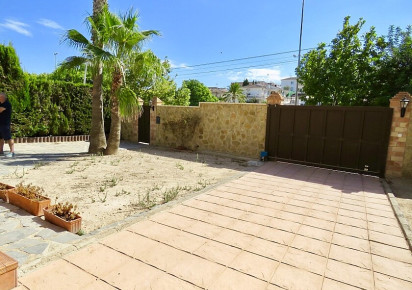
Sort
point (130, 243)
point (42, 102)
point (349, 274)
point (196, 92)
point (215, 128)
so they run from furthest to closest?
point (196, 92) → point (42, 102) → point (215, 128) → point (130, 243) → point (349, 274)

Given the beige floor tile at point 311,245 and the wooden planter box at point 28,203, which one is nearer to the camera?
the beige floor tile at point 311,245

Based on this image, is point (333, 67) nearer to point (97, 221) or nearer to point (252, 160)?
point (252, 160)

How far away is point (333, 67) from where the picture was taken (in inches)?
527

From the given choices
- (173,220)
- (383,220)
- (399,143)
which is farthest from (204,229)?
(399,143)

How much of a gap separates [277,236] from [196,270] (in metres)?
1.29

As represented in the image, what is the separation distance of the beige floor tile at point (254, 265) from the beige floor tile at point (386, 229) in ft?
6.49

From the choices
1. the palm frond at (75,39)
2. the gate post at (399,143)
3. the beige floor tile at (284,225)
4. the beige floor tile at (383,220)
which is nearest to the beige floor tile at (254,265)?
the beige floor tile at (284,225)

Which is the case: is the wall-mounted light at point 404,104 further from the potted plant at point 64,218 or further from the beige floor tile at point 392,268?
the potted plant at point 64,218

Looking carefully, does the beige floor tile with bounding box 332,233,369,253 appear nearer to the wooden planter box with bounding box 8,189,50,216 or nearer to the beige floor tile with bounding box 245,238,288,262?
the beige floor tile with bounding box 245,238,288,262

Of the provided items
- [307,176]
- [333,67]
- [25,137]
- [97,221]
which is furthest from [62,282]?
[333,67]

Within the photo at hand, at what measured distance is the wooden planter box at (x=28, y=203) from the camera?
356 centimetres

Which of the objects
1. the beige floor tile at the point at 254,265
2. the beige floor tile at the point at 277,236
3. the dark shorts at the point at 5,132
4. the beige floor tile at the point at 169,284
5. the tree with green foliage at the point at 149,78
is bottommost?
the beige floor tile at the point at 169,284

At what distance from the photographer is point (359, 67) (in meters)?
13.2

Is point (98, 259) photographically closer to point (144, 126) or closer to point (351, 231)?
point (351, 231)
